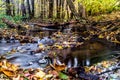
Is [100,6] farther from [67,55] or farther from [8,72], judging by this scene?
[8,72]

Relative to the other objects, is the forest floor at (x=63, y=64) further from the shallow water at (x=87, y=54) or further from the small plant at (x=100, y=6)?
the small plant at (x=100, y=6)

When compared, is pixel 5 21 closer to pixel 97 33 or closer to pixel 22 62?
pixel 97 33

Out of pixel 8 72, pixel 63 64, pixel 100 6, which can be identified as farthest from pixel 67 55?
pixel 100 6

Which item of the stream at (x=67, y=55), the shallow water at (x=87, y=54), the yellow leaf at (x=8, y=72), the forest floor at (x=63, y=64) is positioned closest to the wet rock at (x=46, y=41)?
the forest floor at (x=63, y=64)

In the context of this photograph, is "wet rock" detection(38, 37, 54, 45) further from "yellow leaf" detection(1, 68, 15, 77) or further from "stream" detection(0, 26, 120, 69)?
"yellow leaf" detection(1, 68, 15, 77)

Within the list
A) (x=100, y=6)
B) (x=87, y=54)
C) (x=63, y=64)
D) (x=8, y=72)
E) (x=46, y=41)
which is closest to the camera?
(x=8, y=72)

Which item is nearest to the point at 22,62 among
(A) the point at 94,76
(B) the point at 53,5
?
(A) the point at 94,76

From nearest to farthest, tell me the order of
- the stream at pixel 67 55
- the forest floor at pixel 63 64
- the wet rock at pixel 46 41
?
the forest floor at pixel 63 64 < the stream at pixel 67 55 < the wet rock at pixel 46 41

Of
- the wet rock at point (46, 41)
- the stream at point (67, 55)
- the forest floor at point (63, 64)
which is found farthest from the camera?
the wet rock at point (46, 41)

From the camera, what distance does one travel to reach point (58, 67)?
5.69 meters

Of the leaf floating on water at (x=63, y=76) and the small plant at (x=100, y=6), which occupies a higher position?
the small plant at (x=100, y=6)

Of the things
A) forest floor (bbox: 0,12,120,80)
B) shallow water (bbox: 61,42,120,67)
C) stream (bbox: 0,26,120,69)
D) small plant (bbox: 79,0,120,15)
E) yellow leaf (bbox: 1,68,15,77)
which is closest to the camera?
yellow leaf (bbox: 1,68,15,77)

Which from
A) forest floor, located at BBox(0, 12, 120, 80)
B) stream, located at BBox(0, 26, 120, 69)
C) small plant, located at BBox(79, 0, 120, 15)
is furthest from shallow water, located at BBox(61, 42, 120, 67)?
small plant, located at BBox(79, 0, 120, 15)

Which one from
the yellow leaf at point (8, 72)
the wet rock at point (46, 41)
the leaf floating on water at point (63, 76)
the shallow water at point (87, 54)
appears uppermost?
the yellow leaf at point (8, 72)
